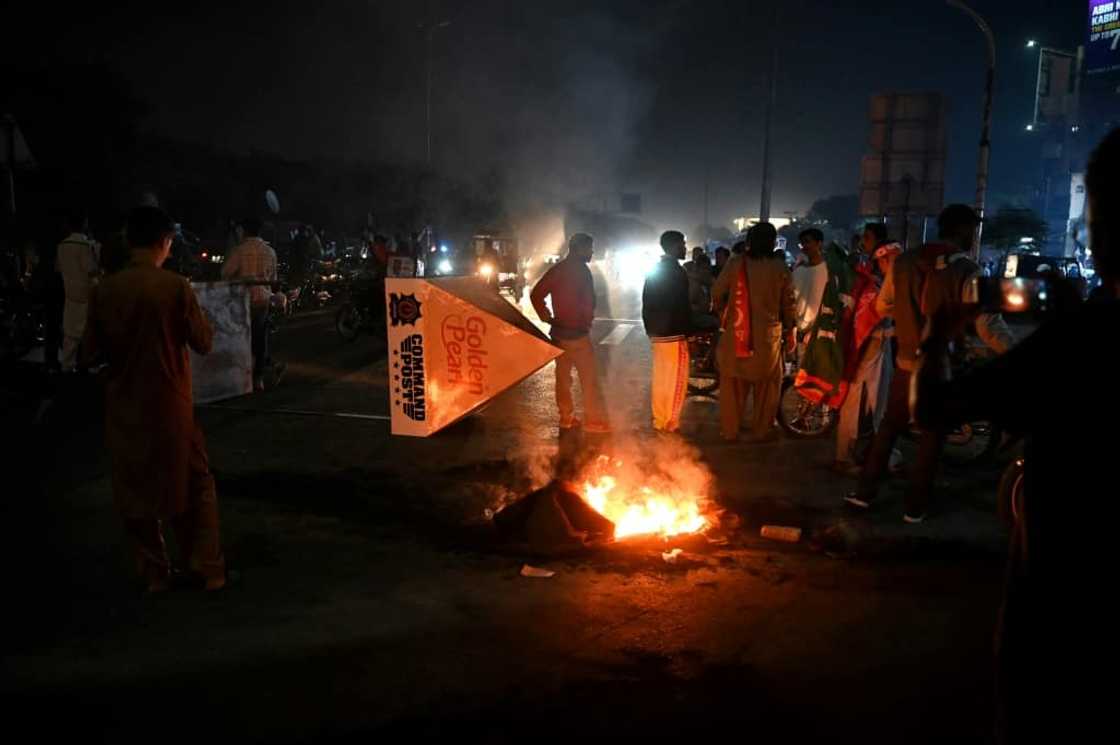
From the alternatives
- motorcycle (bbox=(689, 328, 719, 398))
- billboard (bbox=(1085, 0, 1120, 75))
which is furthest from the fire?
billboard (bbox=(1085, 0, 1120, 75))

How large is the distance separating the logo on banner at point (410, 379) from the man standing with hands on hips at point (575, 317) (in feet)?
5.23

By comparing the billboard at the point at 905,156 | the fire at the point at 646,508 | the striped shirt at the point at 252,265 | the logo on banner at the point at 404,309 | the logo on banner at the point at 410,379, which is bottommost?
the fire at the point at 646,508

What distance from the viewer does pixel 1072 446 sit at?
5.86 feet

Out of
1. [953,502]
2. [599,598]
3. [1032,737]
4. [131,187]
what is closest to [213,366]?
[599,598]

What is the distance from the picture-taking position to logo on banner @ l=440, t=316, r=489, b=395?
6719 mm

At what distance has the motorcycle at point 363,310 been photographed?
15.2 metres

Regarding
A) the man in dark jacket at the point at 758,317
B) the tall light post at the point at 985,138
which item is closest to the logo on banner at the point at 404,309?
the man in dark jacket at the point at 758,317

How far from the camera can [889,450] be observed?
600 centimetres

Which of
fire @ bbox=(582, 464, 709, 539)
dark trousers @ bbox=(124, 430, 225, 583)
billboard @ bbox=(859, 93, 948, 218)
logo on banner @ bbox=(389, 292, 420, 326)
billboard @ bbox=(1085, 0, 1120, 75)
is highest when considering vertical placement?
billboard @ bbox=(1085, 0, 1120, 75)

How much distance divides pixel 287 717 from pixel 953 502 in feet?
16.3

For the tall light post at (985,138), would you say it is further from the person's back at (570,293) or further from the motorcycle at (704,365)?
the person's back at (570,293)

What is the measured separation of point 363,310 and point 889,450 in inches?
445

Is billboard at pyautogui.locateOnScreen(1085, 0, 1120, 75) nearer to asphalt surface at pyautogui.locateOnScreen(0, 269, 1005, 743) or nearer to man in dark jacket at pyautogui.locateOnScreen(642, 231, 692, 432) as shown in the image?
man in dark jacket at pyautogui.locateOnScreen(642, 231, 692, 432)

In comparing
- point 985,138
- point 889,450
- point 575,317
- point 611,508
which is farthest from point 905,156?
point 611,508
